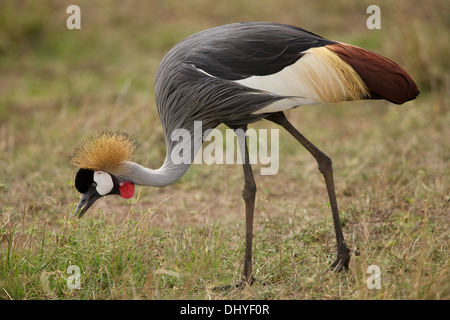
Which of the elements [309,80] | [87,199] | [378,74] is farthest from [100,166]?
[378,74]

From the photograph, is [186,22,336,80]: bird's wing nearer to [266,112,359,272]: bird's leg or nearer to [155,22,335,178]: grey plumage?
[155,22,335,178]: grey plumage

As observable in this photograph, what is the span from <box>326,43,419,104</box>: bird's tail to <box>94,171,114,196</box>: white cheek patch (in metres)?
1.29

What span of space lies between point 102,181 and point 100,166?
0.27 feet

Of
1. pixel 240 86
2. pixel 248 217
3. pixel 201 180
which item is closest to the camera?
pixel 240 86

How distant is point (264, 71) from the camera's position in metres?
2.82

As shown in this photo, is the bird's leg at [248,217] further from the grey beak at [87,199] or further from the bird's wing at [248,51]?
the grey beak at [87,199]

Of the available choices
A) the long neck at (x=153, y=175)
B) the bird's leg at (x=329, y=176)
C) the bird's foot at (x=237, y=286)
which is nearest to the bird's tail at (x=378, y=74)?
the bird's leg at (x=329, y=176)

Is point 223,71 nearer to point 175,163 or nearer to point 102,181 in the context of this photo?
point 175,163

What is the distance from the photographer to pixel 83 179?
2.92 m

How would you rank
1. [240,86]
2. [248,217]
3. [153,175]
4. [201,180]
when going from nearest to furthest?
[240,86] < [153,175] < [248,217] < [201,180]

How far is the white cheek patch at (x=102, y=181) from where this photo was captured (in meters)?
2.95
